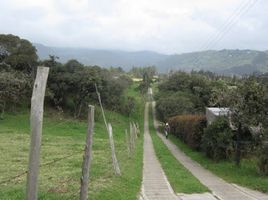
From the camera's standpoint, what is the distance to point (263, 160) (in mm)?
21688

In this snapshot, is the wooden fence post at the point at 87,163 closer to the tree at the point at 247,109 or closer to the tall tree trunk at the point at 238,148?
the tree at the point at 247,109

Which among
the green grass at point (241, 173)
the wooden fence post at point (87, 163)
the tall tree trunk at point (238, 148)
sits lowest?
the green grass at point (241, 173)

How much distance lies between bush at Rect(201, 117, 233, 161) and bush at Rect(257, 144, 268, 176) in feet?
18.2

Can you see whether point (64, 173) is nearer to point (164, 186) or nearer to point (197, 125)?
point (164, 186)

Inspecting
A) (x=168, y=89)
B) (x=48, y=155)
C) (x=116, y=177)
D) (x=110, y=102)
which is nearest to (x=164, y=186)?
(x=116, y=177)

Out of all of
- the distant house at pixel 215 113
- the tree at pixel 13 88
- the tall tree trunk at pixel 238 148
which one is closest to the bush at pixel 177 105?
the tree at pixel 13 88

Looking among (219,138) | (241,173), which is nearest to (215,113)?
(219,138)

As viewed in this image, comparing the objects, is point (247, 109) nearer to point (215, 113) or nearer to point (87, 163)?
point (215, 113)

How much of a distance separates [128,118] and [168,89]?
1579 cm

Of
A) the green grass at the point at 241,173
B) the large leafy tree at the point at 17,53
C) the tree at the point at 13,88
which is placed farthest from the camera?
the large leafy tree at the point at 17,53

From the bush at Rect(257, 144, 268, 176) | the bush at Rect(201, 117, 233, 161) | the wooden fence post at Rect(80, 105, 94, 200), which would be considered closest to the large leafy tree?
the bush at Rect(201, 117, 233, 161)

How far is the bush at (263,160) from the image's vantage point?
21.5 m

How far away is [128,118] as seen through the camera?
9681cm

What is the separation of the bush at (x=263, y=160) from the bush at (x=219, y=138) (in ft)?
18.2
